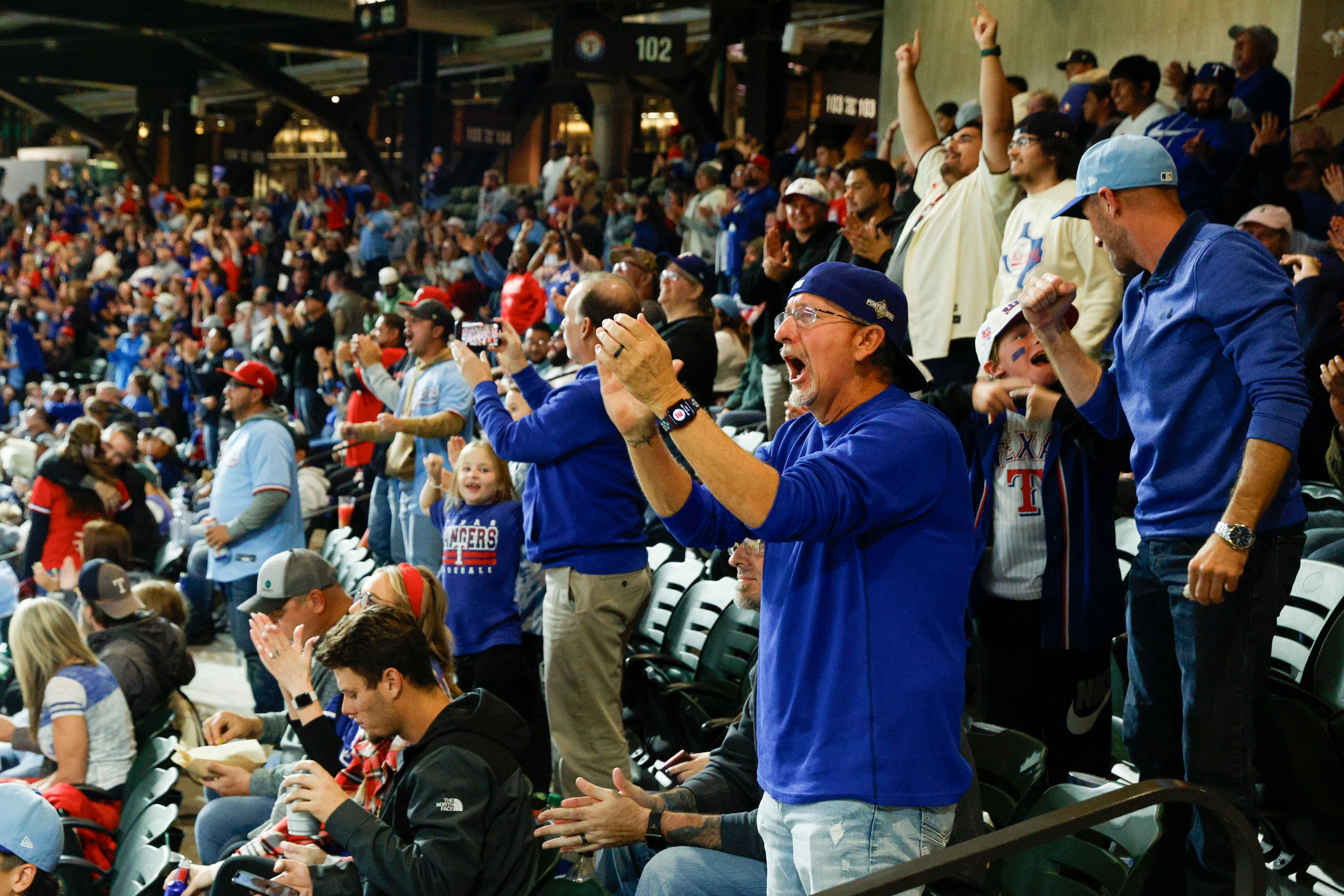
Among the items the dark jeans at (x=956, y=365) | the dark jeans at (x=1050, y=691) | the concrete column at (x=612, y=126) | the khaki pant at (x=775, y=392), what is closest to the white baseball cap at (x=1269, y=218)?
the dark jeans at (x=956, y=365)

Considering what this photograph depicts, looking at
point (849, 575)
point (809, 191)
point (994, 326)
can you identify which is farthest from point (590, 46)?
point (849, 575)

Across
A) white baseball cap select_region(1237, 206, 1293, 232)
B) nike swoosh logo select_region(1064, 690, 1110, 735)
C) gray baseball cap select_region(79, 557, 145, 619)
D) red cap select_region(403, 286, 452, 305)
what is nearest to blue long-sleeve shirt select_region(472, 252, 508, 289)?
red cap select_region(403, 286, 452, 305)

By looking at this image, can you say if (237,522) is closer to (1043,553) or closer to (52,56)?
(1043,553)

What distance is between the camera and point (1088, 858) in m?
2.68

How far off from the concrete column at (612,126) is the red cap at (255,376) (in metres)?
12.8

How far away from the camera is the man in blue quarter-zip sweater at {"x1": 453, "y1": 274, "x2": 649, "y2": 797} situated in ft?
13.7

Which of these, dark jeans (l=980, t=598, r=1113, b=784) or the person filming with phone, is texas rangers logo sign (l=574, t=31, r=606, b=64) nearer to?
the person filming with phone

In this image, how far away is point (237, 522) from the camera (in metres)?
6.54

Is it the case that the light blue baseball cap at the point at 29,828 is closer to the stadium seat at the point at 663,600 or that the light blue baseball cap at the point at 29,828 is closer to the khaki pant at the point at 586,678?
the khaki pant at the point at 586,678

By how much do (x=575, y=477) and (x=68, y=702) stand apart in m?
2.15

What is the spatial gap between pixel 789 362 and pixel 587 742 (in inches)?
86.1

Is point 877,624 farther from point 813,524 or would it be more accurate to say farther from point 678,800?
point 678,800

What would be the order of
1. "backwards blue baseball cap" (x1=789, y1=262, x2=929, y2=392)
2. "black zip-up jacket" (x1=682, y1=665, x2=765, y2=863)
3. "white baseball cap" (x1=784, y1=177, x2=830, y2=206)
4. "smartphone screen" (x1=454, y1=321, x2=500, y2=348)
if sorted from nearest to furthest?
"backwards blue baseball cap" (x1=789, y1=262, x2=929, y2=392) < "black zip-up jacket" (x1=682, y1=665, x2=765, y2=863) < "smartphone screen" (x1=454, y1=321, x2=500, y2=348) < "white baseball cap" (x1=784, y1=177, x2=830, y2=206)

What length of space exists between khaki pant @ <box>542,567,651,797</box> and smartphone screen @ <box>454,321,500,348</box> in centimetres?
83
